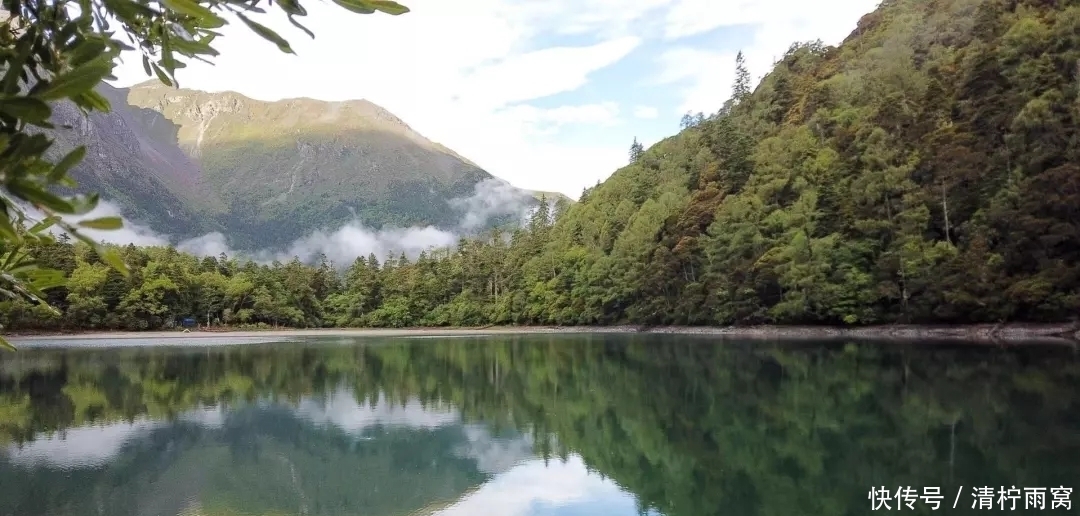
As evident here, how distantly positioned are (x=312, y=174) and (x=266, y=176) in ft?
37.0

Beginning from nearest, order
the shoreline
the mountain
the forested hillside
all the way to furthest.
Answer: the shoreline
the forested hillside
the mountain

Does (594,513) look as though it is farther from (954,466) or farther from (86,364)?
(86,364)

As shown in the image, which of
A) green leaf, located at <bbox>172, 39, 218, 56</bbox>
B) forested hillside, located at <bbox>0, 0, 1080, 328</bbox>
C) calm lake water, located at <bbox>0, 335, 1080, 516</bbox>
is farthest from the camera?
forested hillside, located at <bbox>0, 0, 1080, 328</bbox>

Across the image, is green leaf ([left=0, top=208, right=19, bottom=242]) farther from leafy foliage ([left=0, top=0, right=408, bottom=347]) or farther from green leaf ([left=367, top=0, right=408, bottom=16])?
green leaf ([left=367, top=0, right=408, bottom=16])

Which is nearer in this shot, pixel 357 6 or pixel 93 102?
pixel 357 6

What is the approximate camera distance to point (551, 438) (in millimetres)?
11977

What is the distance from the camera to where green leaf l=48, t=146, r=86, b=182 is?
815 millimetres

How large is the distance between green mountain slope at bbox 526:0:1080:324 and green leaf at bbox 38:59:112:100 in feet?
101

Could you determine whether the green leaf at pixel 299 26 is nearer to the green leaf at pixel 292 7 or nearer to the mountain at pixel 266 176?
the green leaf at pixel 292 7

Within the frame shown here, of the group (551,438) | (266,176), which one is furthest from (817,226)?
(266,176)

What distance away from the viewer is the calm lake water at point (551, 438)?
8227 mm

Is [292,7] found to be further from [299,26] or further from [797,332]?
[797,332]

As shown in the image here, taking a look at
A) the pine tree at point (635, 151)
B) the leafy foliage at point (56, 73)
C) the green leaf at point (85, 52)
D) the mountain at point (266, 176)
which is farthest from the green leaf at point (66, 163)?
the mountain at point (266, 176)

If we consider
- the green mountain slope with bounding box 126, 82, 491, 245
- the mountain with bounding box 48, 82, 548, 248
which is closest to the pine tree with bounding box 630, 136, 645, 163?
the mountain with bounding box 48, 82, 548, 248
